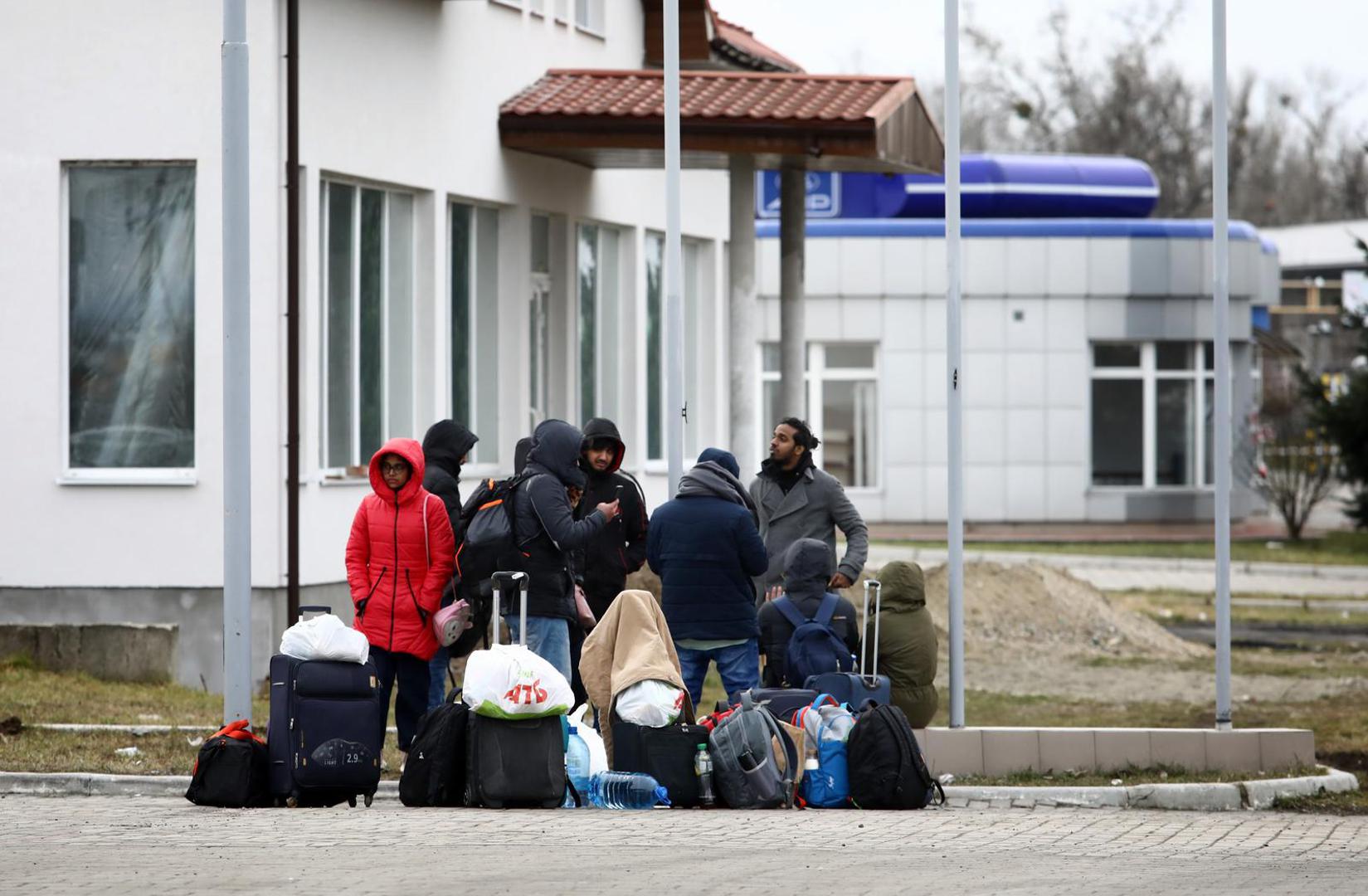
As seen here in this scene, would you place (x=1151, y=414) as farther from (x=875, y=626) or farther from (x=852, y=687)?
(x=852, y=687)

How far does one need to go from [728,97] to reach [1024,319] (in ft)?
66.1

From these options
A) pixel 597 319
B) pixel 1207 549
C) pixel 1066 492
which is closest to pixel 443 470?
pixel 597 319

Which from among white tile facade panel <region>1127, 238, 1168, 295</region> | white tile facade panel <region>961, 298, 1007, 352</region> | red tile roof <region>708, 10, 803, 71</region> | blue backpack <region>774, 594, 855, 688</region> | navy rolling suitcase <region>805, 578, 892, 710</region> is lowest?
navy rolling suitcase <region>805, 578, 892, 710</region>

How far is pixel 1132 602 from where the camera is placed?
27.1 m

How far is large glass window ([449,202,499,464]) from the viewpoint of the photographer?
20.4m

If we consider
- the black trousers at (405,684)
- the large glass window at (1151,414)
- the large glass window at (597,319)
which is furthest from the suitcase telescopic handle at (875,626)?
the large glass window at (1151,414)

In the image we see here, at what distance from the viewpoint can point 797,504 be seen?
13094 millimetres

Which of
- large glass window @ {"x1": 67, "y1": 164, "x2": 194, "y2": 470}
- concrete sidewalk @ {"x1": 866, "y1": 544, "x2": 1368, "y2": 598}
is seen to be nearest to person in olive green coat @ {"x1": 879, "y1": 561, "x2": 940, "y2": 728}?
large glass window @ {"x1": 67, "y1": 164, "x2": 194, "y2": 470}

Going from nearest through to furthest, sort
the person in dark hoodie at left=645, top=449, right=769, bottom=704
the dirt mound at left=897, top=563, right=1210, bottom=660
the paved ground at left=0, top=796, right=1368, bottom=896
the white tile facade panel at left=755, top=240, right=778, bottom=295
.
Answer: the paved ground at left=0, top=796, right=1368, bottom=896 < the person in dark hoodie at left=645, top=449, right=769, bottom=704 < the dirt mound at left=897, top=563, right=1210, bottom=660 < the white tile facade panel at left=755, top=240, right=778, bottom=295

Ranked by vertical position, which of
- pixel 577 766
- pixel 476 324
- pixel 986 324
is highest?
pixel 986 324

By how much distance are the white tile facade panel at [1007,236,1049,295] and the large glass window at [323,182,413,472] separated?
21831 millimetres

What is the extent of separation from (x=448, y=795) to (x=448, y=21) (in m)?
10.6

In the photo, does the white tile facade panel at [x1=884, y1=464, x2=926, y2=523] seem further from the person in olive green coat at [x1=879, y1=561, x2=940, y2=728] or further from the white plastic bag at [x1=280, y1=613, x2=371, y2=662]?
the white plastic bag at [x1=280, y1=613, x2=371, y2=662]

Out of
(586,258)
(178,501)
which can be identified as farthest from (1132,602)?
(178,501)
